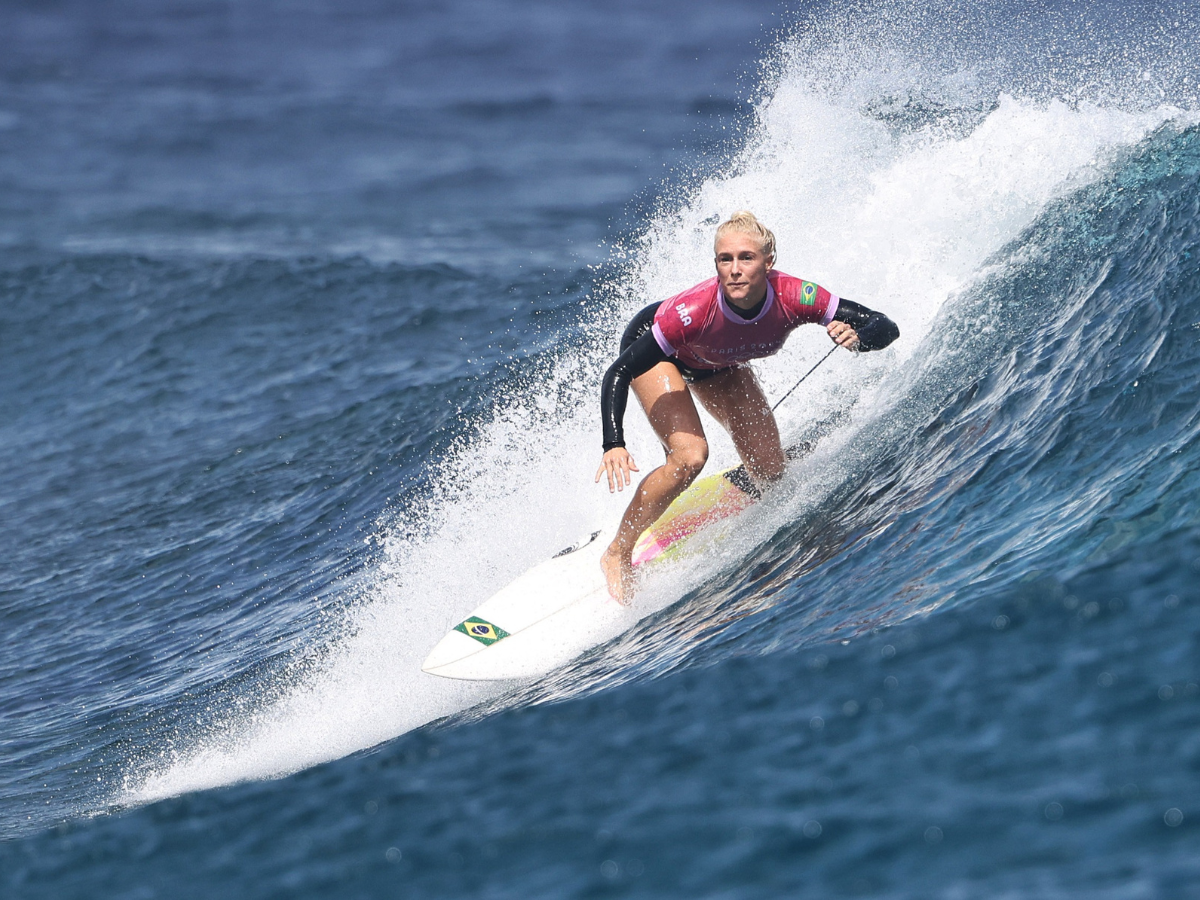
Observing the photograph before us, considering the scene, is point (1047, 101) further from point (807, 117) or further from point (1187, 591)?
point (1187, 591)

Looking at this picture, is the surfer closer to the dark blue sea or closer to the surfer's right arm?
the surfer's right arm

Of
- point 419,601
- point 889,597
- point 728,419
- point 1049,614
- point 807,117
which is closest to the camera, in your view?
point 1049,614

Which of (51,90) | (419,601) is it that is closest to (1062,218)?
(419,601)

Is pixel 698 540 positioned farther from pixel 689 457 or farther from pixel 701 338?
pixel 701 338

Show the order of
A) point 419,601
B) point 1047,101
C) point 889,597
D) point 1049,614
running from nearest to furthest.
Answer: point 1049,614 < point 889,597 < point 419,601 < point 1047,101

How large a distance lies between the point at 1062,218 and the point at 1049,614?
5.65 metres

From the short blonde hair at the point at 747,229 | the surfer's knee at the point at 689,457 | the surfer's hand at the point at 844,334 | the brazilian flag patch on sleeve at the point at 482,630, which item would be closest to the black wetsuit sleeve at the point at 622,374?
the surfer's knee at the point at 689,457

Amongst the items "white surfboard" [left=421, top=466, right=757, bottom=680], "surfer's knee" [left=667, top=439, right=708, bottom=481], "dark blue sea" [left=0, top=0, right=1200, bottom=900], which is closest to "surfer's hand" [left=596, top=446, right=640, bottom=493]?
"surfer's knee" [left=667, top=439, right=708, bottom=481]

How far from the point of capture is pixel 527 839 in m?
4.53

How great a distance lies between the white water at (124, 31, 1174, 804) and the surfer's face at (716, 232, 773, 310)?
5.66 feet

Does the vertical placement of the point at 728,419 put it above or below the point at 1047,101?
below

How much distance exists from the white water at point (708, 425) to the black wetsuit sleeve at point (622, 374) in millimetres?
1199

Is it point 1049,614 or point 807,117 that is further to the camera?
point 807,117

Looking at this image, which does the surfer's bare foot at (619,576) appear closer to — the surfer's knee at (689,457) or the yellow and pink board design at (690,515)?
the yellow and pink board design at (690,515)
